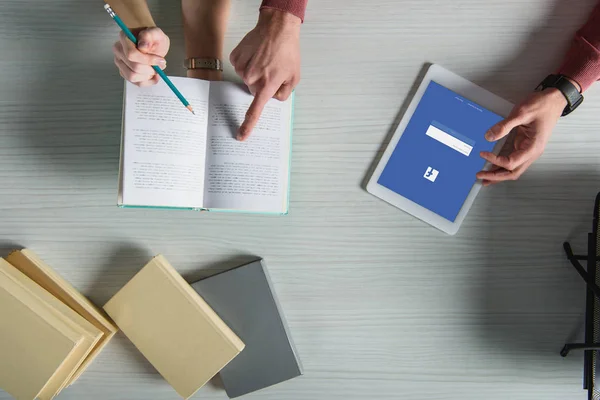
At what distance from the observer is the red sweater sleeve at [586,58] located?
0.82 metres

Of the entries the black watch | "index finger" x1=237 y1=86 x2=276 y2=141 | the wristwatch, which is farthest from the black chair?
the wristwatch

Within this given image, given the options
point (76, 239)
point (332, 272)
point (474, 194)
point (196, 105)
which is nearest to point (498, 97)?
point (474, 194)

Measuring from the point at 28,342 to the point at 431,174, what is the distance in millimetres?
736

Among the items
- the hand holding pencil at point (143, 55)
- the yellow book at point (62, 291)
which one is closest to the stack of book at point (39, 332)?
the yellow book at point (62, 291)

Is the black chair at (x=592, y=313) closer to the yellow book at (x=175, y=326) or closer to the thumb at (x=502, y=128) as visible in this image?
the thumb at (x=502, y=128)

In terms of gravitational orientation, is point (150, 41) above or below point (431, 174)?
above

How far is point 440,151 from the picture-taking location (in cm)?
88

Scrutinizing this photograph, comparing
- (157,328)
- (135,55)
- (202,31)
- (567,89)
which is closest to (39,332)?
(157,328)

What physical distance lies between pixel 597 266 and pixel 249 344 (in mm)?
613

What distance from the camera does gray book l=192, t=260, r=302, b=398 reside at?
850 millimetres

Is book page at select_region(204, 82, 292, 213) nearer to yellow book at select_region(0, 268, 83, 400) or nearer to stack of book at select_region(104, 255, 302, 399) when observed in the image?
stack of book at select_region(104, 255, 302, 399)

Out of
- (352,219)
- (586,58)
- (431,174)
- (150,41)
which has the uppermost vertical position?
(586,58)

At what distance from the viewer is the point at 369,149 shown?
34.6 inches

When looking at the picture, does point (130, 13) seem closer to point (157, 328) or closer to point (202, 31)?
point (202, 31)
